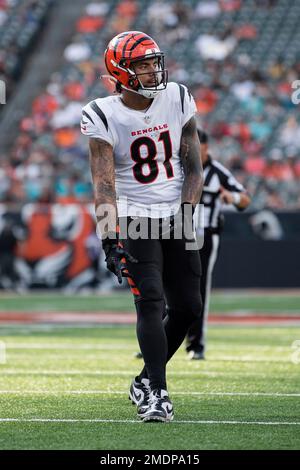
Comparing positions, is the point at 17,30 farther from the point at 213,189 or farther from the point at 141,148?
the point at 141,148

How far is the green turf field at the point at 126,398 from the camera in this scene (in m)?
5.21

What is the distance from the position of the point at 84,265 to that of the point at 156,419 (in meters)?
13.3

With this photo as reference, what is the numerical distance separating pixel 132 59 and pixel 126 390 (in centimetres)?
224

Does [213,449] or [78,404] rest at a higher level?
[78,404]

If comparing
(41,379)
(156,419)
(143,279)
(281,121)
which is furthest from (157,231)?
(281,121)

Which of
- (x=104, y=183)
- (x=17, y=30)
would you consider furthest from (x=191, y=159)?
(x=17, y=30)

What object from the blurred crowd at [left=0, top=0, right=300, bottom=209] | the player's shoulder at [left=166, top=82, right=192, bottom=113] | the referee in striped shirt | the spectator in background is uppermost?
the blurred crowd at [left=0, top=0, right=300, bottom=209]

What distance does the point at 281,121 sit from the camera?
20.6 meters

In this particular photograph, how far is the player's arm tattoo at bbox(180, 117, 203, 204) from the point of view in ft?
20.5

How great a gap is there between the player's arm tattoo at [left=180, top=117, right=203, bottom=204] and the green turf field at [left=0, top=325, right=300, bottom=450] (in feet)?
4.06

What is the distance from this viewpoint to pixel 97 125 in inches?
239

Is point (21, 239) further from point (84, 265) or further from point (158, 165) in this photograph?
point (158, 165)

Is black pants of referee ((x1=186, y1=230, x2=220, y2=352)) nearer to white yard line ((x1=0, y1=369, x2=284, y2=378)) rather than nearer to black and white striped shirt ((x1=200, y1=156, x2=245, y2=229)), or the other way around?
black and white striped shirt ((x1=200, y1=156, x2=245, y2=229))

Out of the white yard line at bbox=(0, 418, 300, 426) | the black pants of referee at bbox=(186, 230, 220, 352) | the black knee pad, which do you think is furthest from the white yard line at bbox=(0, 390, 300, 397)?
the black pants of referee at bbox=(186, 230, 220, 352)
